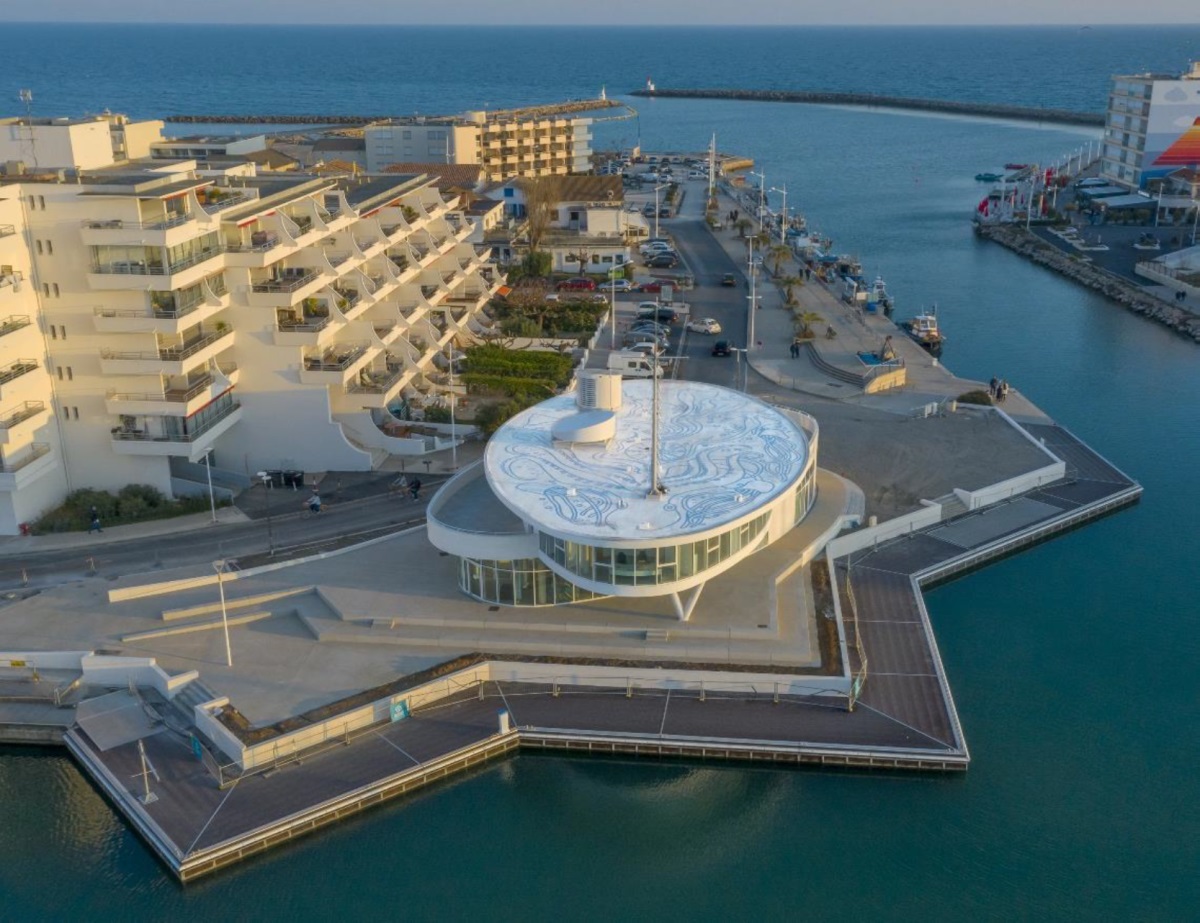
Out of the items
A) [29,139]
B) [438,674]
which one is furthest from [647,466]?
[29,139]

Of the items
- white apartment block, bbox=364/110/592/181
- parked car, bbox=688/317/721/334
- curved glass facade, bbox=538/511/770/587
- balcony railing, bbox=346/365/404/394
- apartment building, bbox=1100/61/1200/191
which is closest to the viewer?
curved glass facade, bbox=538/511/770/587

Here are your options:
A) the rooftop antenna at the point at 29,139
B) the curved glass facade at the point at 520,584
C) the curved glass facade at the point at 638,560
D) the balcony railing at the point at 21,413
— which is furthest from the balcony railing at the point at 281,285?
the curved glass facade at the point at 638,560

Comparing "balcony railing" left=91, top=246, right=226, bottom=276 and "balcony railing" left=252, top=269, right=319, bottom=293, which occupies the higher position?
"balcony railing" left=91, top=246, right=226, bottom=276

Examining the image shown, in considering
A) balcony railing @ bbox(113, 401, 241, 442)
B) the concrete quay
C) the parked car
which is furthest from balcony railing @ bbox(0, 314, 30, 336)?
the parked car

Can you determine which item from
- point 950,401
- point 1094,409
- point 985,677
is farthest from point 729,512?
point 1094,409

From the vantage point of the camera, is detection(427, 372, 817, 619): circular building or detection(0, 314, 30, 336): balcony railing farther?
detection(0, 314, 30, 336): balcony railing

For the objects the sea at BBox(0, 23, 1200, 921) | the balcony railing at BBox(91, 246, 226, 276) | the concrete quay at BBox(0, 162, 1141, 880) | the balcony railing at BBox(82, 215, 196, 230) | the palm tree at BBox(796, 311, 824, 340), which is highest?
the balcony railing at BBox(82, 215, 196, 230)

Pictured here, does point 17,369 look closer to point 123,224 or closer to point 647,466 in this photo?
point 123,224

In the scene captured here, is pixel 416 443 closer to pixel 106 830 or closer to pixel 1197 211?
pixel 106 830

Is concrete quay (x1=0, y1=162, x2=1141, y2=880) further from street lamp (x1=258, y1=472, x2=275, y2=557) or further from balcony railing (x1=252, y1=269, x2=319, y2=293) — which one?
balcony railing (x1=252, y1=269, x2=319, y2=293)
